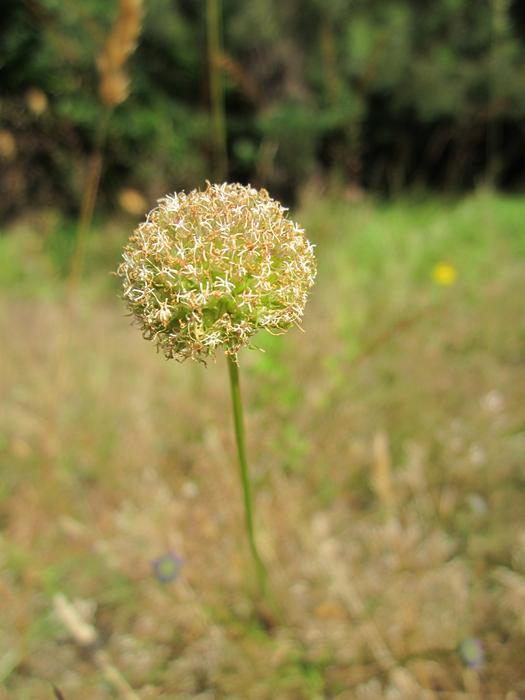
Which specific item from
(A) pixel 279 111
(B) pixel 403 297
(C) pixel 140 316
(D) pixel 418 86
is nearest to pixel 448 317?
(B) pixel 403 297

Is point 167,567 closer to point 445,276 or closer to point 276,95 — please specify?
point 445,276

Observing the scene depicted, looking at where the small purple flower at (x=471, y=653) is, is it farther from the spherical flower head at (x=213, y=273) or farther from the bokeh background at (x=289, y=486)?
the spherical flower head at (x=213, y=273)

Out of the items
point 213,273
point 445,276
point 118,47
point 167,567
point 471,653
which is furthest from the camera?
point 445,276

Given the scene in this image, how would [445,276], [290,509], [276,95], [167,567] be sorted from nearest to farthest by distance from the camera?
[167,567]
[290,509]
[445,276]
[276,95]

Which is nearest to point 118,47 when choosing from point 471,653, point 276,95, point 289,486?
point 289,486

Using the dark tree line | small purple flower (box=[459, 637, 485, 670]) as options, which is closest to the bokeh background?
small purple flower (box=[459, 637, 485, 670])

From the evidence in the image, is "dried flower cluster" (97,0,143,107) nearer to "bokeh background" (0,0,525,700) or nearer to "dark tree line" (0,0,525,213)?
"bokeh background" (0,0,525,700)
